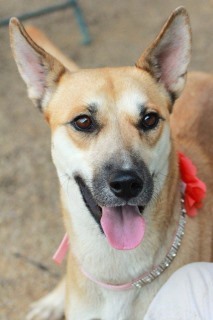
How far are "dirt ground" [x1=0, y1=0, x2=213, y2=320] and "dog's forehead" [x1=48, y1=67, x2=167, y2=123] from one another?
4.50 feet

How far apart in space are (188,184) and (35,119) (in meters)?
2.13

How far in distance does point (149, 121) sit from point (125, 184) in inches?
14.5

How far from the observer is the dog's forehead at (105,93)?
7.57 feet

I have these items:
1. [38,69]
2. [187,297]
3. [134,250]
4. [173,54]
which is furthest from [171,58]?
[187,297]

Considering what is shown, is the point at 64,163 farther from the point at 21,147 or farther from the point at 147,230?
the point at 21,147

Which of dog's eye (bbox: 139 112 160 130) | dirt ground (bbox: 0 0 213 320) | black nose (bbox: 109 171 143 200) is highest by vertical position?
dog's eye (bbox: 139 112 160 130)

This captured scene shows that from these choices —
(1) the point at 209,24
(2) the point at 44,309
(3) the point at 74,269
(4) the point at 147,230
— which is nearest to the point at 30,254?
(2) the point at 44,309

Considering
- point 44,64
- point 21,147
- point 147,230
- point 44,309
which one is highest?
point 44,64

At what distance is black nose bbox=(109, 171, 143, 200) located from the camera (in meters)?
2.09

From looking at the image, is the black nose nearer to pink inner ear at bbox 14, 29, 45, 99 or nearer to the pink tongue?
the pink tongue

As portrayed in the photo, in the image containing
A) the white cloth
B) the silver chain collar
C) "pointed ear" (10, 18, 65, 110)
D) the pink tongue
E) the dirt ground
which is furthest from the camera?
the dirt ground

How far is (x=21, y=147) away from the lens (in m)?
4.27

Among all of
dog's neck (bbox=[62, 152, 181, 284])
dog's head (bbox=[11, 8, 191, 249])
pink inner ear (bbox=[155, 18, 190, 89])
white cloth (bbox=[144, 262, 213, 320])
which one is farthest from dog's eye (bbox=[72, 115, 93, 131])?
white cloth (bbox=[144, 262, 213, 320])

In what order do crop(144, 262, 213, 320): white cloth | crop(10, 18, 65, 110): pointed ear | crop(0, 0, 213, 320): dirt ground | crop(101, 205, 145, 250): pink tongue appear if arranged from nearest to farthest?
crop(144, 262, 213, 320): white cloth, crop(101, 205, 145, 250): pink tongue, crop(10, 18, 65, 110): pointed ear, crop(0, 0, 213, 320): dirt ground
